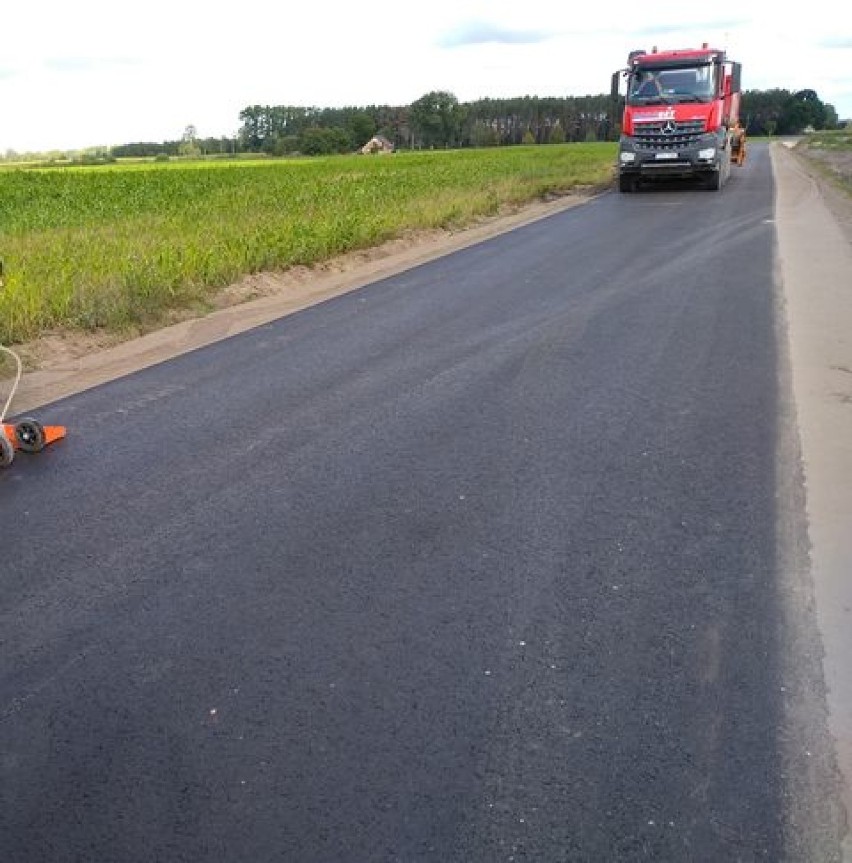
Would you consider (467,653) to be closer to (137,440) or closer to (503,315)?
(137,440)

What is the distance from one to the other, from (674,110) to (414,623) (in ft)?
70.0

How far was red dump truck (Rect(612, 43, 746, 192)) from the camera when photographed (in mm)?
21781

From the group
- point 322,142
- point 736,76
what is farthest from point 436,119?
point 736,76

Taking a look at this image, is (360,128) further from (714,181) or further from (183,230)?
(183,230)

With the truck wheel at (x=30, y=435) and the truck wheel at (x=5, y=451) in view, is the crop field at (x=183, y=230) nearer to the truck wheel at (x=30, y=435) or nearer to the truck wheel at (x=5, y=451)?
the truck wheel at (x=30, y=435)

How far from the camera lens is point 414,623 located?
360 cm

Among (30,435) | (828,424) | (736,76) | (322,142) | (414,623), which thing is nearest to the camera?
(414,623)

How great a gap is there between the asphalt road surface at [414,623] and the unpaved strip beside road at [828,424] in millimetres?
122

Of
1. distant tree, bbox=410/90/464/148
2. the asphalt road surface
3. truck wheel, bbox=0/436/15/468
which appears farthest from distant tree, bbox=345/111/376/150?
truck wheel, bbox=0/436/15/468

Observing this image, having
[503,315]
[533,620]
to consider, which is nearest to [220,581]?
[533,620]

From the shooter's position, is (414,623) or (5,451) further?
(5,451)

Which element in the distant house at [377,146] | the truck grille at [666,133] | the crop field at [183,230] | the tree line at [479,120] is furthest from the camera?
the tree line at [479,120]

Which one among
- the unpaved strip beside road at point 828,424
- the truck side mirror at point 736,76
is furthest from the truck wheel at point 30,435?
the truck side mirror at point 736,76

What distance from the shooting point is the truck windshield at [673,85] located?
2183cm
